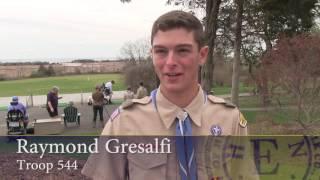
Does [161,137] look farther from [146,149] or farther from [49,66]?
[49,66]

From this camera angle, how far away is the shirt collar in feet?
9.29

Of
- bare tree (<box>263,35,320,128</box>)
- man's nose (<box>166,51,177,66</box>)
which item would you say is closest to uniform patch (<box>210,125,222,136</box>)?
man's nose (<box>166,51,177,66</box>)

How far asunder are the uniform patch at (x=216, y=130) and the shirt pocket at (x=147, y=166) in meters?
0.26

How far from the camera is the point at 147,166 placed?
9.68 ft

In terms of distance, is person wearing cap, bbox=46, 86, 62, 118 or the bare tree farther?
person wearing cap, bbox=46, 86, 62, 118

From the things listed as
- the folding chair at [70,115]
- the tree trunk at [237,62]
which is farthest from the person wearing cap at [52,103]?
the tree trunk at [237,62]

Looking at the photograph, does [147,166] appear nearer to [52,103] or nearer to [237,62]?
[52,103]

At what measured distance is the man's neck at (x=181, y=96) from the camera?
2.81m

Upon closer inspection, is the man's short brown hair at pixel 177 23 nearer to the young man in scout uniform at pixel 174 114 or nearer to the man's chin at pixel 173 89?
the young man in scout uniform at pixel 174 114

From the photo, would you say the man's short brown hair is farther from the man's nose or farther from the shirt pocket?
the shirt pocket

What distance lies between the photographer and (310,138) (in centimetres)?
353

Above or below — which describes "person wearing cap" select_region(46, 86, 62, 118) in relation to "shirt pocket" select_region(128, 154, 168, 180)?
below

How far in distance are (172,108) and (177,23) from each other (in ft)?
1.28

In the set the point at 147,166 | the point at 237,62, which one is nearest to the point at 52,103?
the point at 237,62
